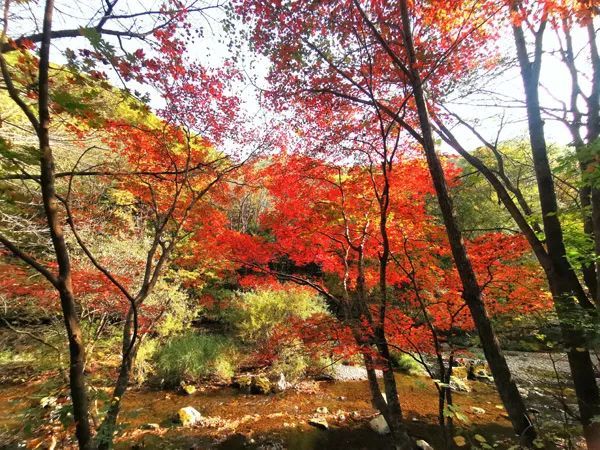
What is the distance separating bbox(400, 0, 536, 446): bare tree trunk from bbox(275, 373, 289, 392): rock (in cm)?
691

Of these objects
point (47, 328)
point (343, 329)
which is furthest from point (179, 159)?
point (47, 328)

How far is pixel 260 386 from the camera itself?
9242mm

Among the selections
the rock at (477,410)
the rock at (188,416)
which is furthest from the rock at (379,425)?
the rock at (188,416)

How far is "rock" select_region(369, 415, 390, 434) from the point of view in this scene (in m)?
7.28

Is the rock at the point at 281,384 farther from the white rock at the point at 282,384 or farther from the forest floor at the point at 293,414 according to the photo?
the forest floor at the point at 293,414

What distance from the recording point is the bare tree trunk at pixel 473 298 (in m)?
3.57

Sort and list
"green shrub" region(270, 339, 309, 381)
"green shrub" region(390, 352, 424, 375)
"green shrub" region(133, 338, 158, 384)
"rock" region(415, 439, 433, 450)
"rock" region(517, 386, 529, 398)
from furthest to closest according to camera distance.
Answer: "green shrub" region(390, 352, 424, 375), "green shrub" region(270, 339, 309, 381), "green shrub" region(133, 338, 158, 384), "rock" region(517, 386, 529, 398), "rock" region(415, 439, 433, 450)

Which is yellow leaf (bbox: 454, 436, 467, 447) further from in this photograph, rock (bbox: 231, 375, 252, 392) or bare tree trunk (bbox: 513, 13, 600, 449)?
rock (bbox: 231, 375, 252, 392)

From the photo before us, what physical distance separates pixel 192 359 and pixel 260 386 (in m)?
2.39

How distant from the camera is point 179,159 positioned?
654cm

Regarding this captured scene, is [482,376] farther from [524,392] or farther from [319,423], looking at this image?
[319,423]

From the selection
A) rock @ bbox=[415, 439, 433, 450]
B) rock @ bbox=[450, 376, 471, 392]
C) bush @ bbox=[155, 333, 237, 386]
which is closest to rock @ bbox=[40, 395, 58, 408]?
bush @ bbox=[155, 333, 237, 386]

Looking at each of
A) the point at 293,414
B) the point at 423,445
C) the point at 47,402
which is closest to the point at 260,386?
the point at 293,414

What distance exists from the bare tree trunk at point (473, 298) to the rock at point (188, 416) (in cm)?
688
